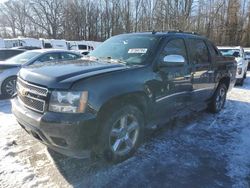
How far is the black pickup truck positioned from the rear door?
0.9 inches

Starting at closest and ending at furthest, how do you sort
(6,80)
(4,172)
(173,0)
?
(4,172) < (6,80) < (173,0)

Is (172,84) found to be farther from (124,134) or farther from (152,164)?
(152,164)

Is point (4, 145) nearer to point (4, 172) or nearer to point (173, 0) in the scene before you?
point (4, 172)

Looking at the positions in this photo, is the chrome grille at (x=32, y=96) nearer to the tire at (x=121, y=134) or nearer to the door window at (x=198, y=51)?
the tire at (x=121, y=134)

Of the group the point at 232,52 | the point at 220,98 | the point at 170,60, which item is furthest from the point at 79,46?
the point at 170,60

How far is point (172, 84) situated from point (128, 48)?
0.98 metres

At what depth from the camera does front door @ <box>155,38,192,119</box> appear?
156 inches

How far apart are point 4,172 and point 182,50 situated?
3516 mm

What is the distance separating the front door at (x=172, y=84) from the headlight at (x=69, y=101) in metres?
1.39

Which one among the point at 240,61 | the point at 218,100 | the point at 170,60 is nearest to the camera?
the point at 170,60

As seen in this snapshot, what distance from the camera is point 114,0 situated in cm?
4934

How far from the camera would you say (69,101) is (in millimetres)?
2893

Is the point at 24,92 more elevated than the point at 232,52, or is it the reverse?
the point at 232,52

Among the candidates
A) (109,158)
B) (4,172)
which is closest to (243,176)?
(109,158)
